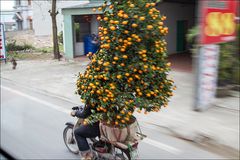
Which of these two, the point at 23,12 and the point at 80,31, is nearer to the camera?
the point at 80,31

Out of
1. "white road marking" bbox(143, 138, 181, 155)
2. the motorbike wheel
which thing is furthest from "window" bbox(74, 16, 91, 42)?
the motorbike wheel

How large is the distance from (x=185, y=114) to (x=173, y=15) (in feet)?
36.2

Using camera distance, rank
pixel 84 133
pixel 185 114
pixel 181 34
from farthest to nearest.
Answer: pixel 181 34 < pixel 185 114 < pixel 84 133

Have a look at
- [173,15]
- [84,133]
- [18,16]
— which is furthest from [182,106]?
[18,16]

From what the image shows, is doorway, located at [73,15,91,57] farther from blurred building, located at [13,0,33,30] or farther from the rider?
blurred building, located at [13,0,33,30]

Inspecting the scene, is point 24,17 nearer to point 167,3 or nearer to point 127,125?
point 167,3

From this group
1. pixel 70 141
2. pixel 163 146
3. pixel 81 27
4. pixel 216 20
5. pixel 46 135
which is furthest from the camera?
pixel 81 27

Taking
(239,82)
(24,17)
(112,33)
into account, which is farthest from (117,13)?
(24,17)

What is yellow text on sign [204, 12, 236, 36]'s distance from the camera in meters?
6.57

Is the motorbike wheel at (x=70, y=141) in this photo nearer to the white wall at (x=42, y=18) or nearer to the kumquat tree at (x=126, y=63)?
the kumquat tree at (x=126, y=63)

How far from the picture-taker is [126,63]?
3.77 meters

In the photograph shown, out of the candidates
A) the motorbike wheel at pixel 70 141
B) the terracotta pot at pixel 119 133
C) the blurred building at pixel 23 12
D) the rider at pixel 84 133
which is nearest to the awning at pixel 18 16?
the blurred building at pixel 23 12

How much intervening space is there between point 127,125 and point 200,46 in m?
3.35

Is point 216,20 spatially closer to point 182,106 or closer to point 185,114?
point 185,114
